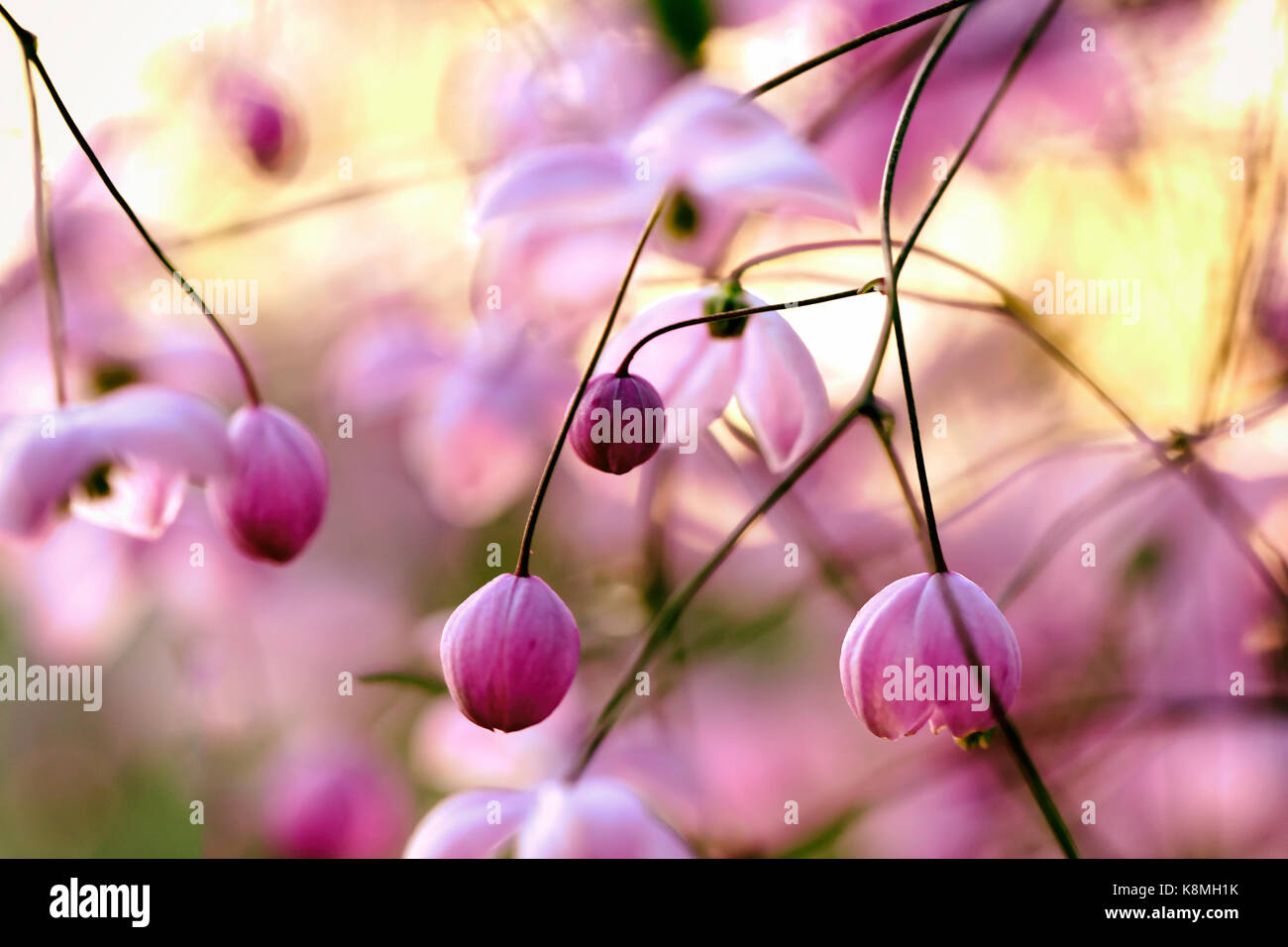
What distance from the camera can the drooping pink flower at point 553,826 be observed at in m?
0.32

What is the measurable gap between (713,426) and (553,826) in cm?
16

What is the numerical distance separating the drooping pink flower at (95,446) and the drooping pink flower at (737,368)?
132 mm

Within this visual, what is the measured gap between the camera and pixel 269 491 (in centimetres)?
31

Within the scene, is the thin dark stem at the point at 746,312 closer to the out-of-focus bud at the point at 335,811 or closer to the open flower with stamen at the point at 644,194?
the open flower with stamen at the point at 644,194

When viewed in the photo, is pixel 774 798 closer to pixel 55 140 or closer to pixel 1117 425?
pixel 1117 425

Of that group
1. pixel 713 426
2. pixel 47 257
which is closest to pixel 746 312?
pixel 713 426

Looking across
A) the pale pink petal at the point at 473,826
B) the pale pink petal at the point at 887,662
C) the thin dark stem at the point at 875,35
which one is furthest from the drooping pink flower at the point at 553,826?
the thin dark stem at the point at 875,35

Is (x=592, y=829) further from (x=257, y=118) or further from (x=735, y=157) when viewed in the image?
(x=257, y=118)

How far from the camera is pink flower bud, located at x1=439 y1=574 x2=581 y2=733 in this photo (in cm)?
27

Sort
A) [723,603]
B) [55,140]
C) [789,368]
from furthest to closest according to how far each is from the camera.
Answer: [723,603] < [55,140] < [789,368]

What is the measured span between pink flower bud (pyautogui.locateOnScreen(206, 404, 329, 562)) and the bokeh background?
0.08m
